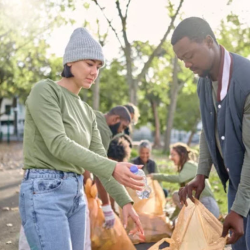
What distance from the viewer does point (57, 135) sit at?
2.26 m

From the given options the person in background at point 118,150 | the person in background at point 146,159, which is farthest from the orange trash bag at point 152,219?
the person in background at point 146,159

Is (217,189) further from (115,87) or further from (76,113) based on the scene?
(115,87)

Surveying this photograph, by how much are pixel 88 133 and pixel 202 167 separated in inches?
33.9

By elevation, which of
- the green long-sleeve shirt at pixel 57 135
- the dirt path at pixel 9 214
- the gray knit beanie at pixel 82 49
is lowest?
the dirt path at pixel 9 214

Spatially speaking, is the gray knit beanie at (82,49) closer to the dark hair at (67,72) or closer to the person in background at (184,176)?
the dark hair at (67,72)

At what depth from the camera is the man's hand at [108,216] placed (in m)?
4.25

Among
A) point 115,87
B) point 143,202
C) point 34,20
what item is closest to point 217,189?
point 143,202

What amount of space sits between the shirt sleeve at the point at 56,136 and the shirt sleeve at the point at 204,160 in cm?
96

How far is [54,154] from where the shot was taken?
7.41 ft

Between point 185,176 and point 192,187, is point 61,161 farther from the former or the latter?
point 185,176

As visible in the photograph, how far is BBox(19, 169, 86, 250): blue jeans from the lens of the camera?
225 centimetres

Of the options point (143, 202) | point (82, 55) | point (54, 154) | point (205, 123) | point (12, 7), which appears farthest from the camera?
point (12, 7)

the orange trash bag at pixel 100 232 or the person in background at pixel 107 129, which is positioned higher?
the person in background at pixel 107 129

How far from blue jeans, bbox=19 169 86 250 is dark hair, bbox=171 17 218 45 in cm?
99
